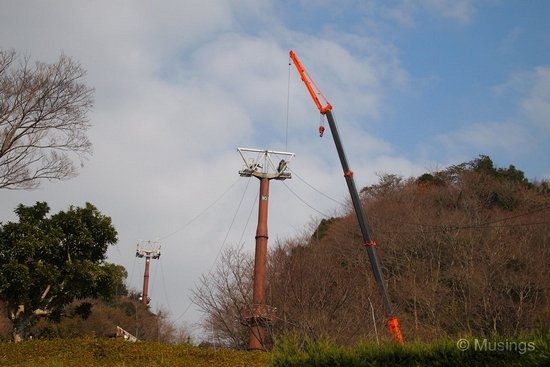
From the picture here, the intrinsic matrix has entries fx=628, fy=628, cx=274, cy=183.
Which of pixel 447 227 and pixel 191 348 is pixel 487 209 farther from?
pixel 191 348

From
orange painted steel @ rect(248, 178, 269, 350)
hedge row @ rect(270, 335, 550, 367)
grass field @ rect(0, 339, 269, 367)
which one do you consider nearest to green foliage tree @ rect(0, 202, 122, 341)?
grass field @ rect(0, 339, 269, 367)

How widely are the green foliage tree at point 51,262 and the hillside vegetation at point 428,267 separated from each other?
16.1 ft

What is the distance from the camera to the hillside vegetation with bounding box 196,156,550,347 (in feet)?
78.9

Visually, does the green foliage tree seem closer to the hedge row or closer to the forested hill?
the forested hill

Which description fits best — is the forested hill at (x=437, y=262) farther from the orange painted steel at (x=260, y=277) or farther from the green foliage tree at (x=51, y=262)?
the green foliage tree at (x=51, y=262)

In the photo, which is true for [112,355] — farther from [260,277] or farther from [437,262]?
[437,262]

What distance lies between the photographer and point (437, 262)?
116 feet

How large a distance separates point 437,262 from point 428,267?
65 centimetres

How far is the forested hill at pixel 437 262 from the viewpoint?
24391 mm

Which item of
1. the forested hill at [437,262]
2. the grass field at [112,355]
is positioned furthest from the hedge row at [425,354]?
the forested hill at [437,262]

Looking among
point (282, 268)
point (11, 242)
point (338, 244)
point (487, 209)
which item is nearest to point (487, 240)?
point (487, 209)

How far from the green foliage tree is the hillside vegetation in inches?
193

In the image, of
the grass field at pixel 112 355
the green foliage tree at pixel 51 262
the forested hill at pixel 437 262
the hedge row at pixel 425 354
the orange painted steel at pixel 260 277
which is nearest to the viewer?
the hedge row at pixel 425 354

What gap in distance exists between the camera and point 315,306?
2306 cm
